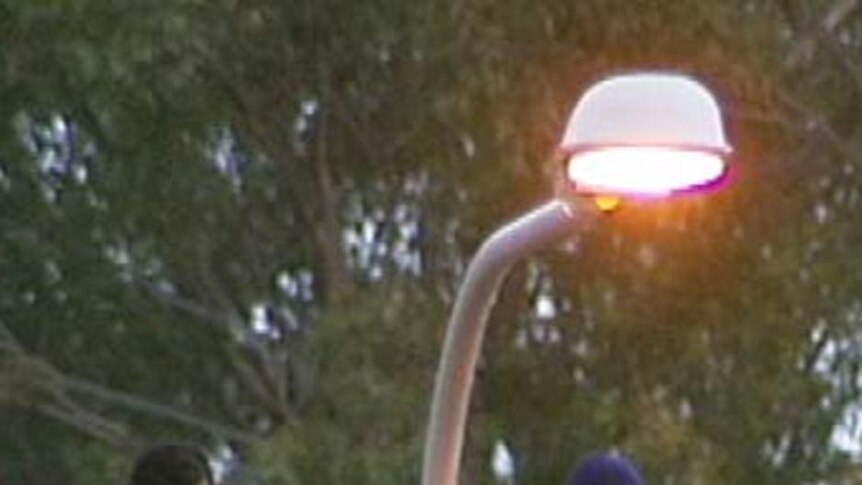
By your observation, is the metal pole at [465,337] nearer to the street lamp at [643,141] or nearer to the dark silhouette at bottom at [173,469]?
the street lamp at [643,141]

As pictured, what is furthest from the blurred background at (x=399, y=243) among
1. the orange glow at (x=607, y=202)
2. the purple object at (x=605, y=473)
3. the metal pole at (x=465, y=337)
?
the orange glow at (x=607, y=202)

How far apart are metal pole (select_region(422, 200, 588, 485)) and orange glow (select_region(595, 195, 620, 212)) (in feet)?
0.77

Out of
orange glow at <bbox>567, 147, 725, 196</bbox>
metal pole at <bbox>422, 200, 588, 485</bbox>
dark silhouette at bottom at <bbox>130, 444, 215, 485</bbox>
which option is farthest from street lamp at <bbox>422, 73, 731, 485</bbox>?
dark silhouette at bottom at <bbox>130, 444, 215, 485</bbox>

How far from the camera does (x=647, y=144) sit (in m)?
3.85

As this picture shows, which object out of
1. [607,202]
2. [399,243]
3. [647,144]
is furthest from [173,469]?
[399,243]

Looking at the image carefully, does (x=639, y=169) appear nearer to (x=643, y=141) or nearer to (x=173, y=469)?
(x=643, y=141)

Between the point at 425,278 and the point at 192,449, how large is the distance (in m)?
4.59

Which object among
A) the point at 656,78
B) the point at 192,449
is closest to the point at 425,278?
the point at 192,449

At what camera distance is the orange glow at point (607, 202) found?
3.88 metres

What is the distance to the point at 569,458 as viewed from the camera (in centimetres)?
963

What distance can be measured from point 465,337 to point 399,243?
552 cm

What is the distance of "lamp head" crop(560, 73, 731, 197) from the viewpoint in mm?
3852

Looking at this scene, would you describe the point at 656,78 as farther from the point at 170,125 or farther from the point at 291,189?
the point at 291,189

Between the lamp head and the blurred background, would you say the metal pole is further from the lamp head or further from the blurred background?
the blurred background
